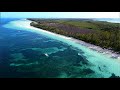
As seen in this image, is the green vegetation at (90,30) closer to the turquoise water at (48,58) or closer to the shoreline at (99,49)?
the shoreline at (99,49)

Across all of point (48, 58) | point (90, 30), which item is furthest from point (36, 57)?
point (90, 30)

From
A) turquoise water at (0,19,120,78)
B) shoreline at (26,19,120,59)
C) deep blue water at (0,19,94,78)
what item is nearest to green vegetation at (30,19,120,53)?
shoreline at (26,19,120,59)

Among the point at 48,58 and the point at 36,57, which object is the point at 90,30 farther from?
the point at 36,57
